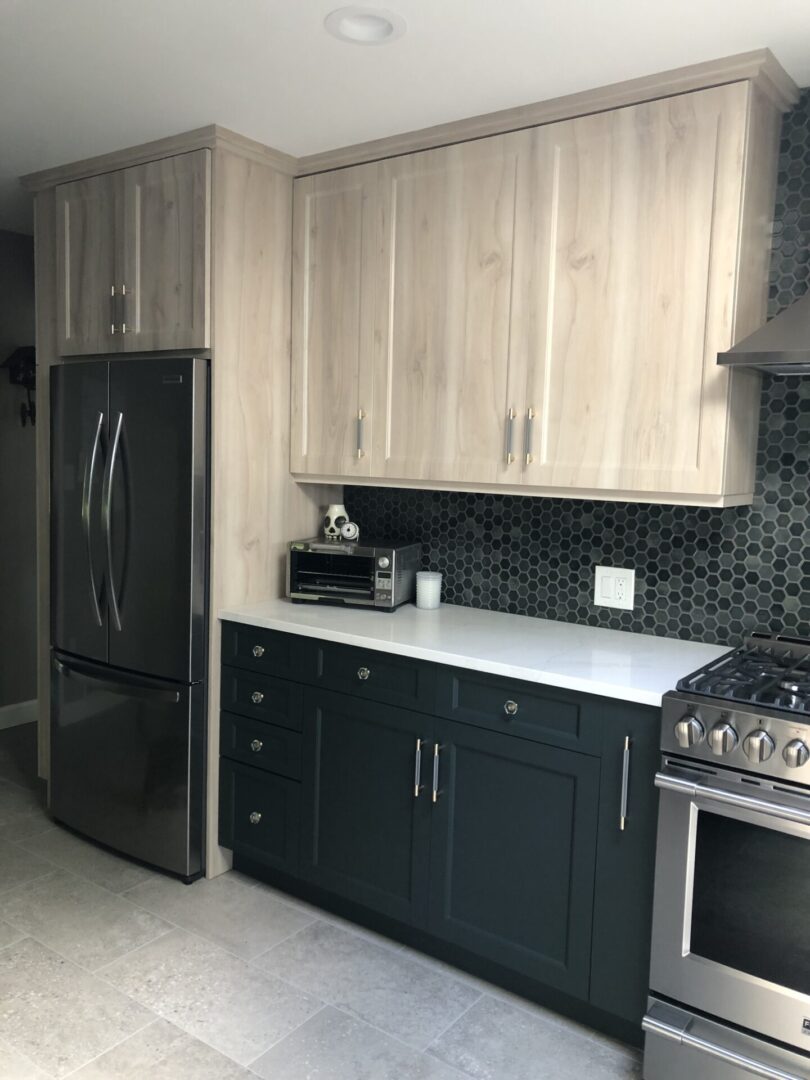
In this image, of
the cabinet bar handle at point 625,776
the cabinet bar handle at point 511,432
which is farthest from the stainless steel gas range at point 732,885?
the cabinet bar handle at point 511,432

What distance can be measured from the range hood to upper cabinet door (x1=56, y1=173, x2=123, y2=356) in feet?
6.61

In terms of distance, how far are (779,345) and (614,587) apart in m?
0.92

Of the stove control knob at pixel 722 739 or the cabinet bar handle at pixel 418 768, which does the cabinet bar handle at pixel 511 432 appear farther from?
the stove control knob at pixel 722 739

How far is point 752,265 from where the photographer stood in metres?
2.20

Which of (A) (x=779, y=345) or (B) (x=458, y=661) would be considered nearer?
(A) (x=779, y=345)

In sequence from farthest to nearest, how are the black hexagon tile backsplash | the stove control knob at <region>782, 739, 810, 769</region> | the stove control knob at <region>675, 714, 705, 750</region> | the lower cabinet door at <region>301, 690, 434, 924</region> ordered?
1. the lower cabinet door at <region>301, 690, 434, 924</region>
2. the black hexagon tile backsplash
3. the stove control knob at <region>675, 714, 705, 750</region>
4. the stove control knob at <region>782, 739, 810, 769</region>

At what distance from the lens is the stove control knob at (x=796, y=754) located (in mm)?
1748

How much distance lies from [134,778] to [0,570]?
1761 mm

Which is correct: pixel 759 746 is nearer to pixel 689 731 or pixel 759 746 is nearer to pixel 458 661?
pixel 689 731

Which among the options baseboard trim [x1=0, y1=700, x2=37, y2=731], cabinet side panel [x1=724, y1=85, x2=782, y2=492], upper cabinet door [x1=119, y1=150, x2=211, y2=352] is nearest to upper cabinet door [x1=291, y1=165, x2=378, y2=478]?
upper cabinet door [x1=119, y1=150, x2=211, y2=352]

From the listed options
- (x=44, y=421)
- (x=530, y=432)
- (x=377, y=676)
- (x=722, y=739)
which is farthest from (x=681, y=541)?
(x=44, y=421)

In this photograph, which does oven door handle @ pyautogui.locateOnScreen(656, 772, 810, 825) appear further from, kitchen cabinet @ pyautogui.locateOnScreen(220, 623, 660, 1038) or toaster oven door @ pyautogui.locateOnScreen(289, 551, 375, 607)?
toaster oven door @ pyautogui.locateOnScreen(289, 551, 375, 607)

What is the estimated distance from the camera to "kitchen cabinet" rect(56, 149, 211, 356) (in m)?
2.74

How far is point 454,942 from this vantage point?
240 centimetres
